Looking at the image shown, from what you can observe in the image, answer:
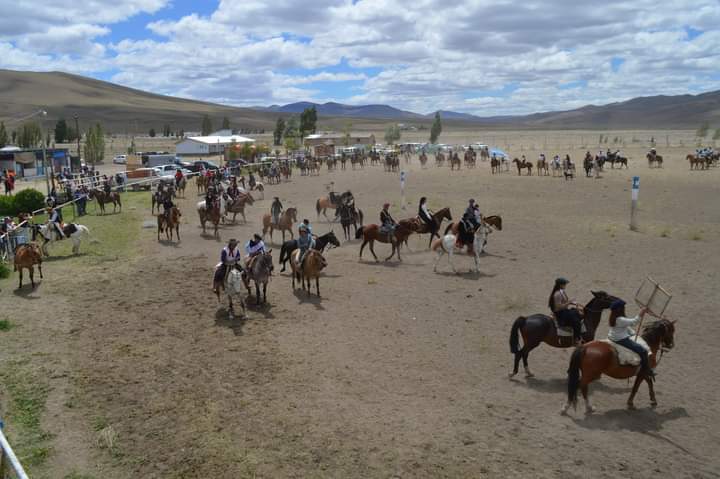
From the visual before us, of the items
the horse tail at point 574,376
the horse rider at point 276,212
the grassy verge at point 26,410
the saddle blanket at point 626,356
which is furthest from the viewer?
the horse rider at point 276,212

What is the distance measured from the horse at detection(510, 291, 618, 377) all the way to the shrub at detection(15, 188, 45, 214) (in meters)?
25.5

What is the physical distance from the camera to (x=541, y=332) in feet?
33.2

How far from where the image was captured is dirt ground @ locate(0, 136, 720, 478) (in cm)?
772

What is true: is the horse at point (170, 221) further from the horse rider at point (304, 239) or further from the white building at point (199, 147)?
the white building at point (199, 147)

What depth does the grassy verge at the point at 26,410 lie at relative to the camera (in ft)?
26.0

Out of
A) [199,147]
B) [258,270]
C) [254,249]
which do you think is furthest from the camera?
[199,147]

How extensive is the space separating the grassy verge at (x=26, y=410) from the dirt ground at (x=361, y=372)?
19 centimetres

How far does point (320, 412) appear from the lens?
8977mm

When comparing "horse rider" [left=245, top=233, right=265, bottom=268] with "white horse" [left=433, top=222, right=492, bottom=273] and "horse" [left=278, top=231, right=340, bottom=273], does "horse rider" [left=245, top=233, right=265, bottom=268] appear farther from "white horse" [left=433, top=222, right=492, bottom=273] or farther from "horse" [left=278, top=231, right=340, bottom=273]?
"white horse" [left=433, top=222, right=492, bottom=273]

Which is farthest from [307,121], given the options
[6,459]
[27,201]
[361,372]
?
[6,459]

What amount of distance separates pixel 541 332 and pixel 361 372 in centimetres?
301

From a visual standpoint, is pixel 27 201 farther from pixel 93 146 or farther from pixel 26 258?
pixel 93 146

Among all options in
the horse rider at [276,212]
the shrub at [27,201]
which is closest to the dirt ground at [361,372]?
the horse rider at [276,212]

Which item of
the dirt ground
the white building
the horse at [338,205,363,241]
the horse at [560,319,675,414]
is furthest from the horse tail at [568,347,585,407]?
the white building
